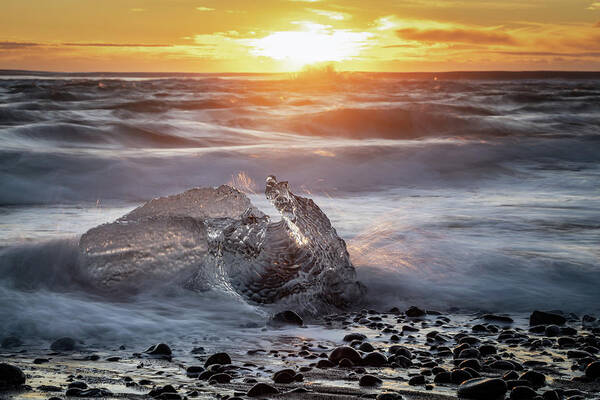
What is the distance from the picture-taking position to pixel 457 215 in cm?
663

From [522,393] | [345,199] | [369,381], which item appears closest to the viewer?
[522,393]

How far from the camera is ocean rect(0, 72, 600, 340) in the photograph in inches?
147

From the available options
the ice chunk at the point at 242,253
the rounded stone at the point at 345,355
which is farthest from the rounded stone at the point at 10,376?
the ice chunk at the point at 242,253

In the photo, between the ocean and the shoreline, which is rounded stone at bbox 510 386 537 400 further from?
the ocean

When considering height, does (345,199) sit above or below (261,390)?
above

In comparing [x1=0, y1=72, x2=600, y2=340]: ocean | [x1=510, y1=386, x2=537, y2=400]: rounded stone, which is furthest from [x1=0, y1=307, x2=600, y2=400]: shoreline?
[x1=0, y1=72, x2=600, y2=340]: ocean

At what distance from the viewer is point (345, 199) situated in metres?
8.21

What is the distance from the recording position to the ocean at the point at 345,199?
12.3ft

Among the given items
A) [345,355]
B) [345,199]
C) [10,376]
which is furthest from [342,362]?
[345,199]

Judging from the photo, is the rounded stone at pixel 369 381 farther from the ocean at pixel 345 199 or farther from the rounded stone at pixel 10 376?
the rounded stone at pixel 10 376

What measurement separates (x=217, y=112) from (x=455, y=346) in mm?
18987

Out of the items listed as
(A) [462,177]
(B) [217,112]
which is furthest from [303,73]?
(A) [462,177]

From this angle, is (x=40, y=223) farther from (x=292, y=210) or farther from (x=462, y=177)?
(x=462, y=177)

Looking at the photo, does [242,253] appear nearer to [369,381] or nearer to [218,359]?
[218,359]
